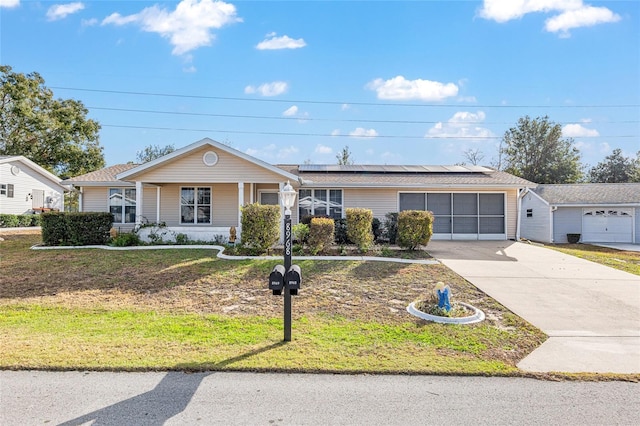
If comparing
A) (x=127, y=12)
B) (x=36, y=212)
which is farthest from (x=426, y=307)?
(x=36, y=212)

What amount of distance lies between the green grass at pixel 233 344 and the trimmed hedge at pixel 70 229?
6.54m

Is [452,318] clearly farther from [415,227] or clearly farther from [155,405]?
[415,227]

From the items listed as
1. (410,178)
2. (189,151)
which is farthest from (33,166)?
(410,178)

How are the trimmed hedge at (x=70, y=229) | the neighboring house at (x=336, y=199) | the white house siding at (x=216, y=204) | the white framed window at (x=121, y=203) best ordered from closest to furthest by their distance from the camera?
the trimmed hedge at (x=70, y=229), the neighboring house at (x=336, y=199), the white house siding at (x=216, y=204), the white framed window at (x=121, y=203)

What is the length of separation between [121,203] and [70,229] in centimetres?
373

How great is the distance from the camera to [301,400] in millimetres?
2992

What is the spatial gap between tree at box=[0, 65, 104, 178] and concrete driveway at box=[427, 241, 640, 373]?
3401 centimetres

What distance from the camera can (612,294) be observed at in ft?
22.5

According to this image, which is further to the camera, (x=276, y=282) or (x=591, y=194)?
(x=591, y=194)

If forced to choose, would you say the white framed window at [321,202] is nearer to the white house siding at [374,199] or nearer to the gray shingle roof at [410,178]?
the white house siding at [374,199]

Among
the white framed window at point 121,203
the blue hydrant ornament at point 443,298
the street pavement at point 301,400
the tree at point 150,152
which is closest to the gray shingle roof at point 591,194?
the blue hydrant ornament at point 443,298

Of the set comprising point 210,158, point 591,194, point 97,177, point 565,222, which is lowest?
point 565,222

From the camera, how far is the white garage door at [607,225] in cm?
1820

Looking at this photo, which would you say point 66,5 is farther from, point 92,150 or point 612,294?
point 92,150
